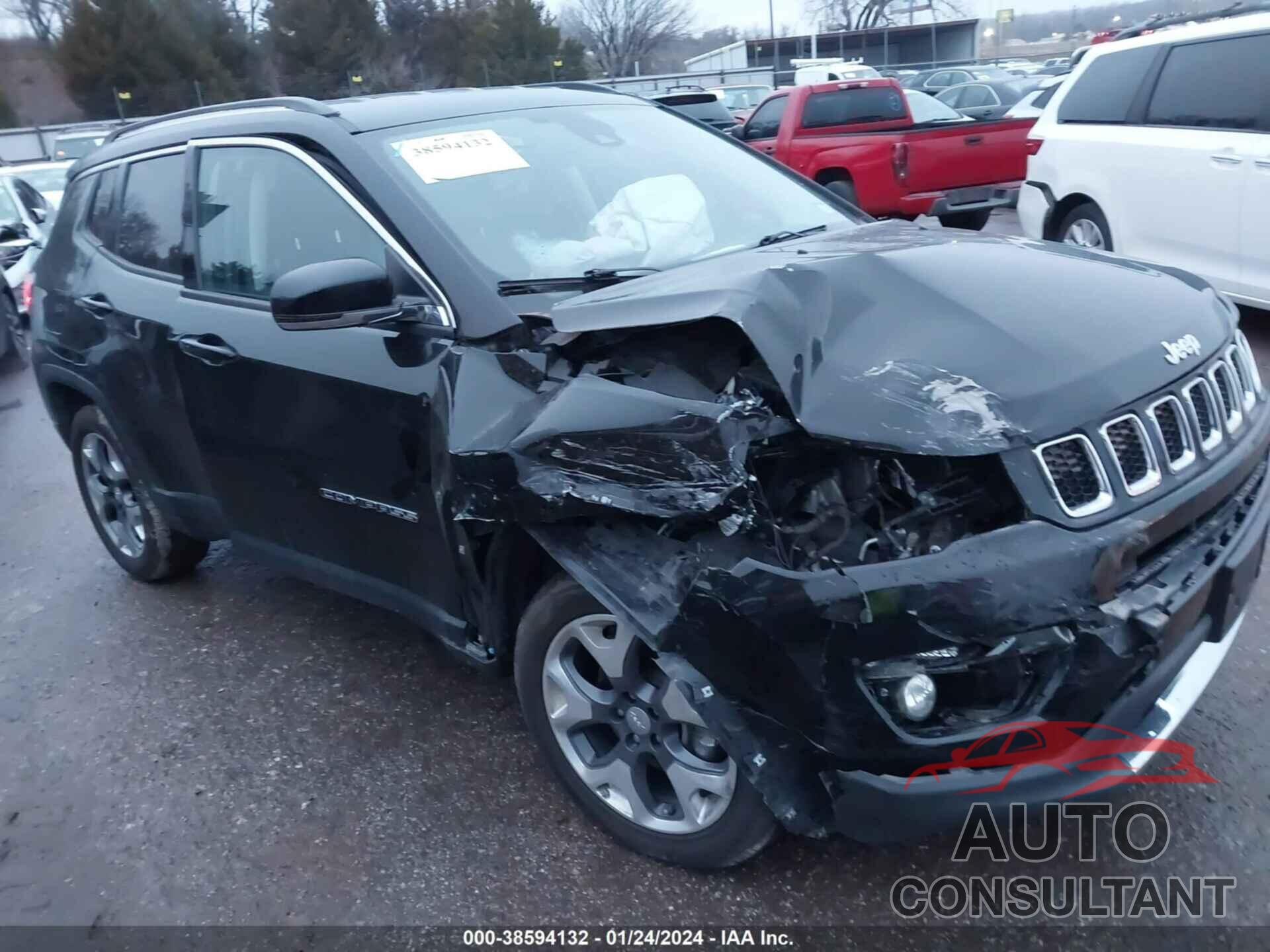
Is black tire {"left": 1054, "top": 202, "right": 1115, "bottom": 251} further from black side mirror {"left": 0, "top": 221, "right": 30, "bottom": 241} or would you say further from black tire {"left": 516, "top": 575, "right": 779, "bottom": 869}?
black side mirror {"left": 0, "top": 221, "right": 30, "bottom": 241}

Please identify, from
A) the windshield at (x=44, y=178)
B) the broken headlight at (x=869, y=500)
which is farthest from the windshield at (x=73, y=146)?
the broken headlight at (x=869, y=500)

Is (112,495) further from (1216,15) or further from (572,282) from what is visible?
(1216,15)

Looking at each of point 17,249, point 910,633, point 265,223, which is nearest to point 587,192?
point 265,223

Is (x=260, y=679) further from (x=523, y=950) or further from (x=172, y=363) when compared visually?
(x=523, y=950)

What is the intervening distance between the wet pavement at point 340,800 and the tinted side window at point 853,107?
9531mm

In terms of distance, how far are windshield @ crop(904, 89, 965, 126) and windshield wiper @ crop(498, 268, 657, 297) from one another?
1072 centimetres

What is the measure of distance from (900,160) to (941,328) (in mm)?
8867

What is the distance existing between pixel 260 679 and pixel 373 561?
2.93ft

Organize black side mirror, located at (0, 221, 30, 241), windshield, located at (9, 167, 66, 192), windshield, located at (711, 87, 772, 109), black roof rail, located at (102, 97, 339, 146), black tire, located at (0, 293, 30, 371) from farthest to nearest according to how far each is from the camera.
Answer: windshield, located at (711, 87, 772, 109) < windshield, located at (9, 167, 66, 192) < black side mirror, located at (0, 221, 30, 241) < black tire, located at (0, 293, 30, 371) < black roof rail, located at (102, 97, 339, 146)

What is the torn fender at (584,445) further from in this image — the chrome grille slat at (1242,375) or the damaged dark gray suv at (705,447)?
the chrome grille slat at (1242,375)

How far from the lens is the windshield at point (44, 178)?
14048 mm

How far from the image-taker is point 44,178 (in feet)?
47.1

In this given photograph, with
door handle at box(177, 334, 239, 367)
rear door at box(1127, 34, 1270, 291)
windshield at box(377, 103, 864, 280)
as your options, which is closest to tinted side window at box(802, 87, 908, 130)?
rear door at box(1127, 34, 1270, 291)

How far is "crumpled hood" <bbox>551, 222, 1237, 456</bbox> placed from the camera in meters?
2.21
